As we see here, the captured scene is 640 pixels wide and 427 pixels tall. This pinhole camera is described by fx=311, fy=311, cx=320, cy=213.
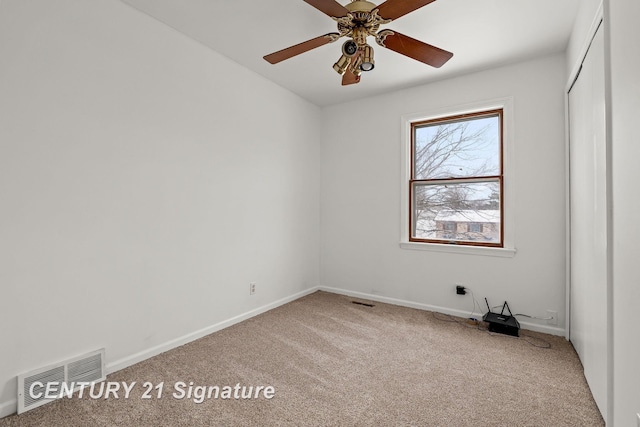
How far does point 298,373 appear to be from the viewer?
7.23ft

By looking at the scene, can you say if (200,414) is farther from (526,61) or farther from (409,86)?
(526,61)

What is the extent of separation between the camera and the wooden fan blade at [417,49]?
6.63 ft

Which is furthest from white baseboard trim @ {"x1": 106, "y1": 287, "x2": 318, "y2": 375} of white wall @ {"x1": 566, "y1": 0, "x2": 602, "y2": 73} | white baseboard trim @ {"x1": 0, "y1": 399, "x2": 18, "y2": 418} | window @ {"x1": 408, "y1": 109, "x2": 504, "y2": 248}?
white wall @ {"x1": 566, "y1": 0, "x2": 602, "y2": 73}

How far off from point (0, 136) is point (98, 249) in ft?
2.73

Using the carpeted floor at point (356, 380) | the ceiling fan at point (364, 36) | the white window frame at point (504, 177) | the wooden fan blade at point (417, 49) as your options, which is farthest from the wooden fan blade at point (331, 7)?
the carpeted floor at point (356, 380)

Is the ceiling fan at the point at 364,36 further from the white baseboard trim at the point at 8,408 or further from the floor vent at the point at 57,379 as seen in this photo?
the white baseboard trim at the point at 8,408

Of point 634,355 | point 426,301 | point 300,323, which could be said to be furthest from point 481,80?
point 300,323

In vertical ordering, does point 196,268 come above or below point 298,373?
above

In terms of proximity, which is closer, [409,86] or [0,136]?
[0,136]

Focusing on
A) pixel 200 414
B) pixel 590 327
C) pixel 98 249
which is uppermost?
pixel 98 249

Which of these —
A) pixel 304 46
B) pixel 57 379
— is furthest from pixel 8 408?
pixel 304 46

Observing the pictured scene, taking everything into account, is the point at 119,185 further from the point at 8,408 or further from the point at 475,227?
the point at 475,227

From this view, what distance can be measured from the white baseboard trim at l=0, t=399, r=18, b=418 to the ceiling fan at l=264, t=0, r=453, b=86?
2.65 meters

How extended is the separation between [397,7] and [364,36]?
1.06 feet
